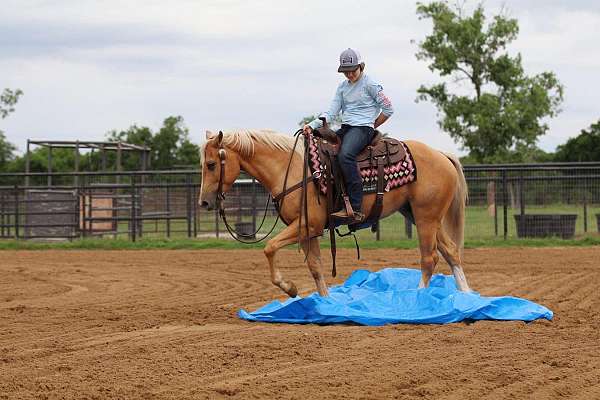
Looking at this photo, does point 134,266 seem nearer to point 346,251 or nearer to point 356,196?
point 346,251

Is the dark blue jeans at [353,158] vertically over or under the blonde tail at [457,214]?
over

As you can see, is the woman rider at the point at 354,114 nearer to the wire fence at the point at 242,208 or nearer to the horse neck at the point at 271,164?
the horse neck at the point at 271,164

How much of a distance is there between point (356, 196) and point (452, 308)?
1593 millimetres

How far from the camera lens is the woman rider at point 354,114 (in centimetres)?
905

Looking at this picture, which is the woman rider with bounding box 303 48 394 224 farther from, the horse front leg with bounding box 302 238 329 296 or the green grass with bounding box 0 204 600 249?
the green grass with bounding box 0 204 600 249

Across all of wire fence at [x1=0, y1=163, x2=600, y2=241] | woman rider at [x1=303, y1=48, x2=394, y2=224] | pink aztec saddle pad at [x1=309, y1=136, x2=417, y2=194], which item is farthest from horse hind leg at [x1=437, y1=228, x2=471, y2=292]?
wire fence at [x1=0, y1=163, x2=600, y2=241]

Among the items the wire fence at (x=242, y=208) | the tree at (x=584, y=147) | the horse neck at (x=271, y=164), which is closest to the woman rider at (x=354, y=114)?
the horse neck at (x=271, y=164)

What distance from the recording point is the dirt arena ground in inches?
211

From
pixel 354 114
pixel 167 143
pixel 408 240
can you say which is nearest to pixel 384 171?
pixel 354 114

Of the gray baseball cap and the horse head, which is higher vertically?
the gray baseball cap

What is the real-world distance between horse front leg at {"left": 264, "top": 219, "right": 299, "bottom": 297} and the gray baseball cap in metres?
1.65

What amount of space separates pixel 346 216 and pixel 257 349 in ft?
8.84

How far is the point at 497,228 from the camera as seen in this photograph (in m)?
20.6

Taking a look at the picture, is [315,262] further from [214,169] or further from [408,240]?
[408,240]
